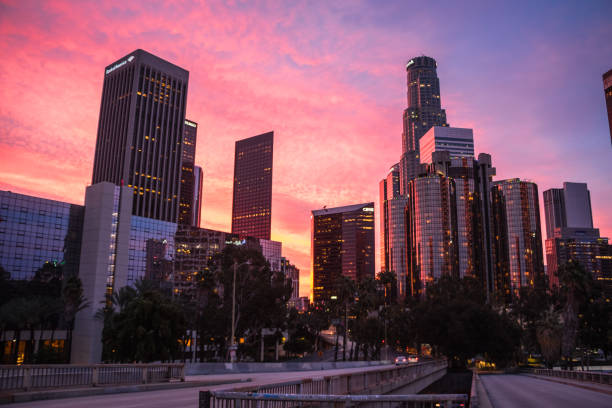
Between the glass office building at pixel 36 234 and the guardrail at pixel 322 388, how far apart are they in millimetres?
87009

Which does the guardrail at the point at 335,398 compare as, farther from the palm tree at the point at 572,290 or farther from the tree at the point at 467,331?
the palm tree at the point at 572,290

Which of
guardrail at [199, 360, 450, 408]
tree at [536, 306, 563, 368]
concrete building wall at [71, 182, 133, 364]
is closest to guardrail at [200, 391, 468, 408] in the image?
guardrail at [199, 360, 450, 408]

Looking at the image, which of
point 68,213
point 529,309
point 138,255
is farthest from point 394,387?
point 529,309

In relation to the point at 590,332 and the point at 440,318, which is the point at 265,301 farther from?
the point at 590,332

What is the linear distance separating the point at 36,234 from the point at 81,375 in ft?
298

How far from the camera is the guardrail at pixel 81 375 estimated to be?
17.5 metres

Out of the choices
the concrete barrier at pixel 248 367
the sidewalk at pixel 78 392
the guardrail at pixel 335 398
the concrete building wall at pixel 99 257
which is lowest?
the concrete barrier at pixel 248 367

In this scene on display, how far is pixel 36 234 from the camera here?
98000 mm

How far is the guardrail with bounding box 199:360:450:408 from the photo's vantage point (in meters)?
9.13

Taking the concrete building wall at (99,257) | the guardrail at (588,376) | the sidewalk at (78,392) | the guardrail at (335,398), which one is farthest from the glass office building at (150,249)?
the guardrail at (335,398)

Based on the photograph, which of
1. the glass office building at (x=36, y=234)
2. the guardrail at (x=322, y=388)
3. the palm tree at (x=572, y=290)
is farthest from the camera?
the glass office building at (x=36, y=234)

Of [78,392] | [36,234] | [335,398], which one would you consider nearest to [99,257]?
[36,234]

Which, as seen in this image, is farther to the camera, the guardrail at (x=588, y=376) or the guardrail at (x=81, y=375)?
the guardrail at (x=588, y=376)

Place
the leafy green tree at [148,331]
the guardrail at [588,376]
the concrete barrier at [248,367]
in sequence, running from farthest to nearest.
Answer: the leafy green tree at [148,331]
the concrete barrier at [248,367]
the guardrail at [588,376]
